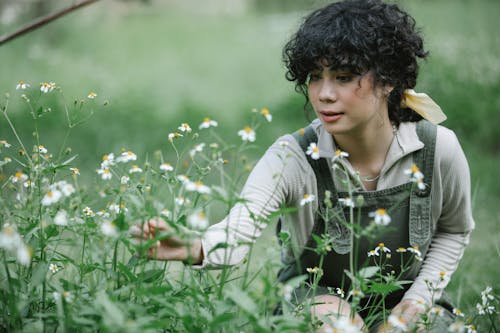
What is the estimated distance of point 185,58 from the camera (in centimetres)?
740

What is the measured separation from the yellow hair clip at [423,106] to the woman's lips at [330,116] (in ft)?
1.11

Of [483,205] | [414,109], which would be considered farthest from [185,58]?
[414,109]

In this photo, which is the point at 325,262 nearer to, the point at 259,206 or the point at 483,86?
the point at 259,206

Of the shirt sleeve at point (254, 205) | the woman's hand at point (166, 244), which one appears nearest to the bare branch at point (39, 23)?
the woman's hand at point (166, 244)

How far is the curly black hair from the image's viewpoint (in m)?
2.01

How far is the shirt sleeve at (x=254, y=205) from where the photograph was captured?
5.57 feet

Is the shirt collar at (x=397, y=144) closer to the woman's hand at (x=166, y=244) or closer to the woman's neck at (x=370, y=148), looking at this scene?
the woman's neck at (x=370, y=148)

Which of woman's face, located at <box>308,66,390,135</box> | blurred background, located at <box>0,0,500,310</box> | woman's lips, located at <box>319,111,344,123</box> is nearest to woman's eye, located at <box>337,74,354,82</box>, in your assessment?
woman's face, located at <box>308,66,390,135</box>

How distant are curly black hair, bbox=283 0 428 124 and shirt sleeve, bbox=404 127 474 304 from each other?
196mm

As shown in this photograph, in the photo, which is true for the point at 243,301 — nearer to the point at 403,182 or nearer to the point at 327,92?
the point at 327,92

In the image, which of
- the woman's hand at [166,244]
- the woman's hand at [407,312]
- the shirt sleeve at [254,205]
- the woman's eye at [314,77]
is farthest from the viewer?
the woman's eye at [314,77]

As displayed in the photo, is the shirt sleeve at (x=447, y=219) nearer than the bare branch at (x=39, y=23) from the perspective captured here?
No

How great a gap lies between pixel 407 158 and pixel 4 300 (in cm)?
133

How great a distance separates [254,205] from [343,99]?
0.44 m
